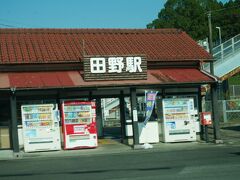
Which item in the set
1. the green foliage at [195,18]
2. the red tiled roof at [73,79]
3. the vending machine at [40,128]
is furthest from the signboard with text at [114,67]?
the green foliage at [195,18]

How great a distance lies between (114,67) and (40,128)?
14.2 ft

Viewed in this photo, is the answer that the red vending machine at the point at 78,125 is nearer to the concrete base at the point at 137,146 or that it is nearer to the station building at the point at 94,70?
the station building at the point at 94,70

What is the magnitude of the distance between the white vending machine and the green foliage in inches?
2356

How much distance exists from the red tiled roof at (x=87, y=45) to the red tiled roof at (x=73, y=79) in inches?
25.9

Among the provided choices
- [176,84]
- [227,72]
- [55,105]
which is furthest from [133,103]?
[227,72]

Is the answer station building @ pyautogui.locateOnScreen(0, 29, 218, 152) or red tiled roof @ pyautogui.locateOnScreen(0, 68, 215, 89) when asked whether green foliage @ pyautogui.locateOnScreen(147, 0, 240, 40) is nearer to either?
station building @ pyautogui.locateOnScreen(0, 29, 218, 152)

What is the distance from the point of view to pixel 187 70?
25.2m

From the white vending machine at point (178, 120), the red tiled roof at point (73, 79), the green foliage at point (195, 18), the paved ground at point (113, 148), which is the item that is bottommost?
the paved ground at point (113, 148)

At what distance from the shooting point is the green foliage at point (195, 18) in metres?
83.1

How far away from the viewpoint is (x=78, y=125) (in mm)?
22281

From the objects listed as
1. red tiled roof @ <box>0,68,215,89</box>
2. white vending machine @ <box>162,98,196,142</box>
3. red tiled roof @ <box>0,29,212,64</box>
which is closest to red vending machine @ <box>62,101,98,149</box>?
red tiled roof @ <box>0,68,215,89</box>

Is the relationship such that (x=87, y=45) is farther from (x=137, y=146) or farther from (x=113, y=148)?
(x=137, y=146)

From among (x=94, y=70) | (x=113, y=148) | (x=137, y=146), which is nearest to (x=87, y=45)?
(x=94, y=70)

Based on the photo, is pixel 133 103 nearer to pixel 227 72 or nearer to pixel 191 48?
pixel 191 48
